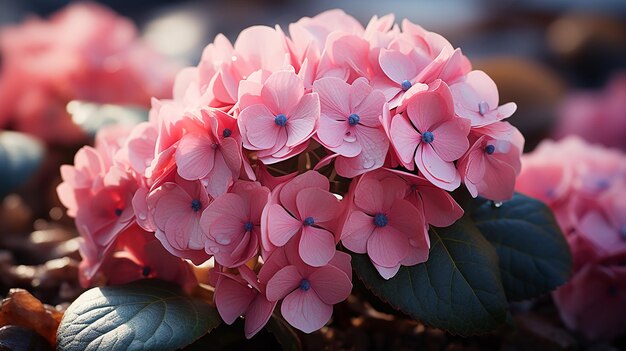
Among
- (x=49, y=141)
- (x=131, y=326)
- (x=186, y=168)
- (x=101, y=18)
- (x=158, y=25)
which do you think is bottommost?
(x=158, y=25)

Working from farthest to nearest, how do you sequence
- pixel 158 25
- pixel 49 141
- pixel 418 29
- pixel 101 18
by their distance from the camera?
pixel 158 25 < pixel 101 18 < pixel 49 141 < pixel 418 29

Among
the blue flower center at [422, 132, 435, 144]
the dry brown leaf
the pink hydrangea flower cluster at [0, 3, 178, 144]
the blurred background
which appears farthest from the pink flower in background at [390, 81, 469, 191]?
the pink hydrangea flower cluster at [0, 3, 178, 144]

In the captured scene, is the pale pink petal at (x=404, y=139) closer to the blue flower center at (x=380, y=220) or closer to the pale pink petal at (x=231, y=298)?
the blue flower center at (x=380, y=220)

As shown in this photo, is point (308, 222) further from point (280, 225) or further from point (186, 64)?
point (186, 64)

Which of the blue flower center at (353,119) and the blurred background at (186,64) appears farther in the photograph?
the blurred background at (186,64)

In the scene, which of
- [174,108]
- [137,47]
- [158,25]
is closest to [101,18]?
[137,47]

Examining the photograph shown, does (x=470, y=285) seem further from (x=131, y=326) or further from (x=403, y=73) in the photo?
(x=131, y=326)

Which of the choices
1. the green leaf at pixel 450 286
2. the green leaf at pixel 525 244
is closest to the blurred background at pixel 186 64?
the green leaf at pixel 525 244

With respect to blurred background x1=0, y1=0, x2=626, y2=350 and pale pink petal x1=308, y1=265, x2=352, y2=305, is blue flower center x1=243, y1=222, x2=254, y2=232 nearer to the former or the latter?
pale pink petal x1=308, y1=265, x2=352, y2=305

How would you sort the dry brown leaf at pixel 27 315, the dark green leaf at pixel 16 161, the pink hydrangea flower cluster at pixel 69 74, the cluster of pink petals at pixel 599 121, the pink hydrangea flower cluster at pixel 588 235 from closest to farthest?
the dry brown leaf at pixel 27 315 → the pink hydrangea flower cluster at pixel 588 235 → the dark green leaf at pixel 16 161 → the pink hydrangea flower cluster at pixel 69 74 → the cluster of pink petals at pixel 599 121
